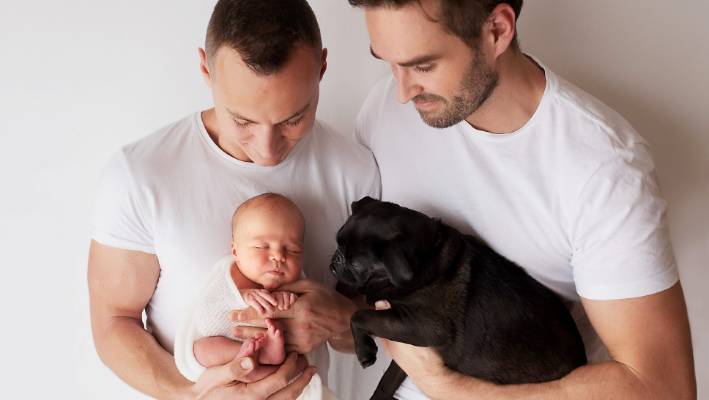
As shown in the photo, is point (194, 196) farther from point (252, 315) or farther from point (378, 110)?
point (378, 110)

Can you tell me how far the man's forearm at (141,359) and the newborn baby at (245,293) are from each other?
69 mm

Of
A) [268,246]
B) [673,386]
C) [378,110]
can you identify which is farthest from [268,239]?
[673,386]

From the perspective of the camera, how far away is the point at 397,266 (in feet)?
6.22

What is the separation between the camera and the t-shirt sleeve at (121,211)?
193 centimetres

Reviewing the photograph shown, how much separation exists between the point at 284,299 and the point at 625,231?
86 centimetres

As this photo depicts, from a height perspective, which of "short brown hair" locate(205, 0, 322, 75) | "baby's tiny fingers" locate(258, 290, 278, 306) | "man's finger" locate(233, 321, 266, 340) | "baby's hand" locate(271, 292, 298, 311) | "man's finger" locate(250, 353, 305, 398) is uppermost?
"short brown hair" locate(205, 0, 322, 75)

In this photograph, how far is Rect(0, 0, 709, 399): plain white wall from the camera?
7.54ft

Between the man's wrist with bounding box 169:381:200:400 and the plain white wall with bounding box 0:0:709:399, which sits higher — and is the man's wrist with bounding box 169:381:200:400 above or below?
below

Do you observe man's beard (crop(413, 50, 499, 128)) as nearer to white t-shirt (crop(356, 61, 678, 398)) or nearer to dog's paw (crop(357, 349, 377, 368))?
white t-shirt (crop(356, 61, 678, 398))

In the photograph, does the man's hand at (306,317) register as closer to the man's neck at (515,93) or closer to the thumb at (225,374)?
the thumb at (225,374)

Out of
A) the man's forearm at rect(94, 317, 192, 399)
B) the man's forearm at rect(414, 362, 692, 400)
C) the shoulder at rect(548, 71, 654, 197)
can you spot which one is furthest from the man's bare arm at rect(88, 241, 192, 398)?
the shoulder at rect(548, 71, 654, 197)

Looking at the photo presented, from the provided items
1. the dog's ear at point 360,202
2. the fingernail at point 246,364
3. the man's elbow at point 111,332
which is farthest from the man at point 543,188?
the man's elbow at point 111,332

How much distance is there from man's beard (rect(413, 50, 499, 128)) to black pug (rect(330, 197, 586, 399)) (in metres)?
0.26

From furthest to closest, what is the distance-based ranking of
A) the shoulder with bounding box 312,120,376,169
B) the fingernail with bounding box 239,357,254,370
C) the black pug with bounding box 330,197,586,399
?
the shoulder with bounding box 312,120,376,169 → the black pug with bounding box 330,197,586,399 → the fingernail with bounding box 239,357,254,370
